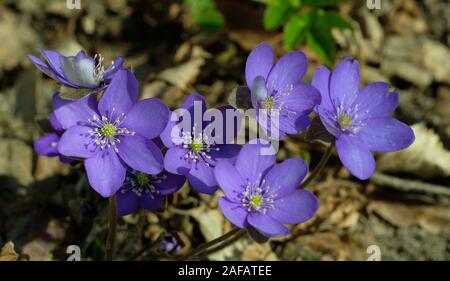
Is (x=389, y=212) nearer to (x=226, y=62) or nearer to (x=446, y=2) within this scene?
(x=226, y=62)

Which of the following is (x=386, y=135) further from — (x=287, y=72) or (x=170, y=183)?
(x=170, y=183)

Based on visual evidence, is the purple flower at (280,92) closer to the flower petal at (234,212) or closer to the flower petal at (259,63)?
the flower petal at (259,63)

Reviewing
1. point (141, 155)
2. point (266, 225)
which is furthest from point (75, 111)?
point (266, 225)

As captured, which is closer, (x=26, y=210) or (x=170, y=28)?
(x=26, y=210)

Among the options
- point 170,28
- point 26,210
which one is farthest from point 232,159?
point 170,28

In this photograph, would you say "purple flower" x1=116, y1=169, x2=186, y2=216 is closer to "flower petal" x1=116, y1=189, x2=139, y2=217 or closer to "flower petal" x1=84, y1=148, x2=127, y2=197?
"flower petal" x1=116, y1=189, x2=139, y2=217

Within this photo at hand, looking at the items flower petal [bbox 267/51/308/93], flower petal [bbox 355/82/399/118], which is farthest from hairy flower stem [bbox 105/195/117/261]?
flower petal [bbox 355/82/399/118]
